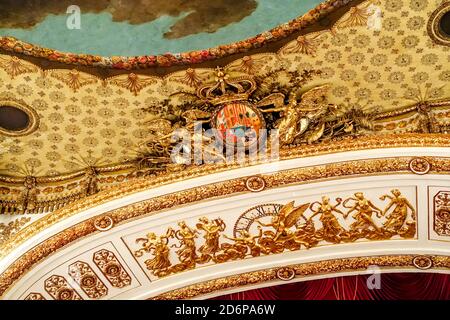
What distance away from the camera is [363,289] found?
7613 millimetres

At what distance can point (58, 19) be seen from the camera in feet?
21.4

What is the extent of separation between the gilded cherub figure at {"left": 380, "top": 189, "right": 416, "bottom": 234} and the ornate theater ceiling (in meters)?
0.02

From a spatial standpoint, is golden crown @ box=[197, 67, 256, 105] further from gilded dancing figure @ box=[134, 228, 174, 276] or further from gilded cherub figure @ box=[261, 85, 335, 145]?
gilded dancing figure @ box=[134, 228, 174, 276]

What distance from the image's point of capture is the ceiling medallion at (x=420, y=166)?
23.4 ft

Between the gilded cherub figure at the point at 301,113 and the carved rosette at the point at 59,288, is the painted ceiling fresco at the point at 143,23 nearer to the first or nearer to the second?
the gilded cherub figure at the point at 301,113

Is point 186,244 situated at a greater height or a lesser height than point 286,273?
greater

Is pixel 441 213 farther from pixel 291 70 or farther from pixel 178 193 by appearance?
pixel 178 193

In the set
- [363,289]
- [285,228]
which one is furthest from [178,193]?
[363,289]

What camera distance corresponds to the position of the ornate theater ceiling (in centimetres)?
675

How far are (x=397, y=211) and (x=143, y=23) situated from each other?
11.6ft

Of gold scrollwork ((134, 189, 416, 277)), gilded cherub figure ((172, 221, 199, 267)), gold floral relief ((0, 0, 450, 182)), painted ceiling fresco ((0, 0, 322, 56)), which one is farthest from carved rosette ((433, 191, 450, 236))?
gilded cherub figure ((172, 221, 199, 267))

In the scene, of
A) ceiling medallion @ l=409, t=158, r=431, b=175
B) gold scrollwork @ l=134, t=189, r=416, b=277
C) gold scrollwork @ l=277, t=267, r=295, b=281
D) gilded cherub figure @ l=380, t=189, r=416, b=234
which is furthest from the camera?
gold scrollwork @ l=277, t=267, r=295, b=281

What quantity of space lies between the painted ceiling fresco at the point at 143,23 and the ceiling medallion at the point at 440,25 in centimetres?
123

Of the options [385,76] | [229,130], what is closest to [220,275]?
[229,130]
